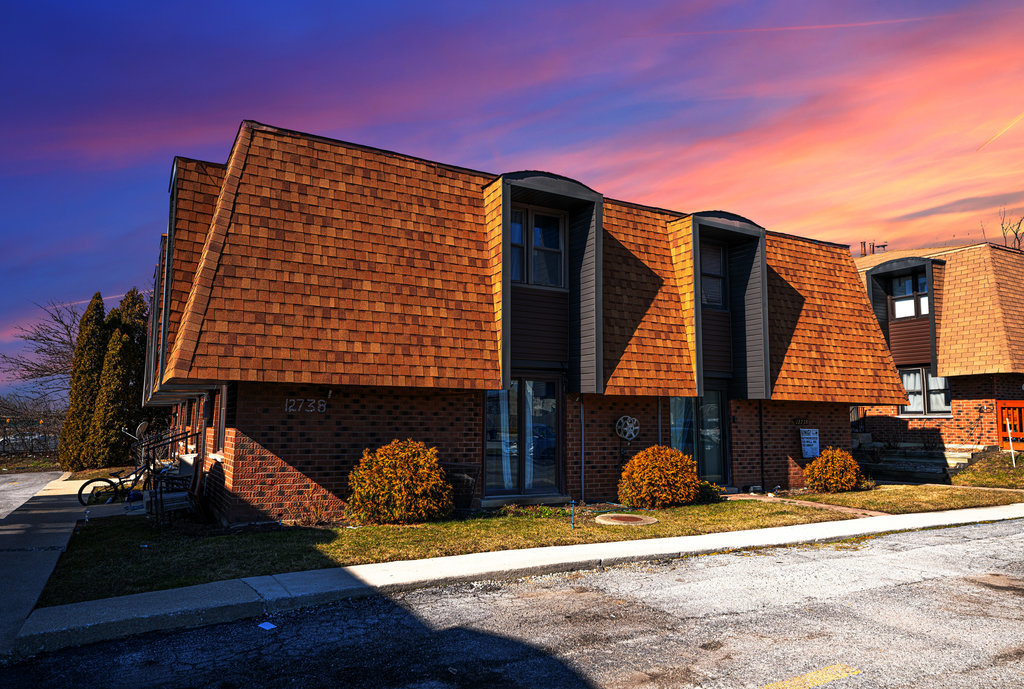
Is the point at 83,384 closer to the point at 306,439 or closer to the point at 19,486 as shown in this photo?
the point at 19,486

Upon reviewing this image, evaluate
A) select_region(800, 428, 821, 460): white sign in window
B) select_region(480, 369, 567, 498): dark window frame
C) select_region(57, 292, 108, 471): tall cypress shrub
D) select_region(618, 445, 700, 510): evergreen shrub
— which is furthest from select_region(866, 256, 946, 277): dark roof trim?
select_region(57, 292, 108, 471): tall cypress shrub

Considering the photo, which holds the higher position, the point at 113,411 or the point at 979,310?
the point at 979,310

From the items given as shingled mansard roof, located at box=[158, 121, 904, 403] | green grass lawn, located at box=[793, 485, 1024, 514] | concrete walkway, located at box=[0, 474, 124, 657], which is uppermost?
shingled mansard roof, located at box=[158, 121, 904, 403]

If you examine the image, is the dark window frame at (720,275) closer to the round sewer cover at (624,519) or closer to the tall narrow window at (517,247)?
the tall narrow window at (517,247)

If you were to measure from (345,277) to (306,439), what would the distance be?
9.77 ft

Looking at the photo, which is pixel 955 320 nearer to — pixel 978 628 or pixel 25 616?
pixel 978 628

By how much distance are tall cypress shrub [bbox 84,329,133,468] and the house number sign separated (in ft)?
52.0

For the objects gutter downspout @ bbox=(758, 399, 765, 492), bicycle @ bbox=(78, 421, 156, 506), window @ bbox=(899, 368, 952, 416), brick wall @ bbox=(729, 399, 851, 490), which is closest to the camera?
bicycle @ bbox=(78, 421, 156, 506)

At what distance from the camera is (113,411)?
2359 cm

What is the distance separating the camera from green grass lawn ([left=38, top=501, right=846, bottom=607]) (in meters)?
7.83

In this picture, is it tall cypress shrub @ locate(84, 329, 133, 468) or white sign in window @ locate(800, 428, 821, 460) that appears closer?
white sign in window @ locate(800, 428, 821, 460)

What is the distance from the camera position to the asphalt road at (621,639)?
16.5ft

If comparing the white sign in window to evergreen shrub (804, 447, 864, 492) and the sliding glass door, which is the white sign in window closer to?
evergreen shrub (804, 447, 864, 492)

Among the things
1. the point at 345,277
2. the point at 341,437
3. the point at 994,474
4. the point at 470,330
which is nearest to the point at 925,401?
the point at 994,474
